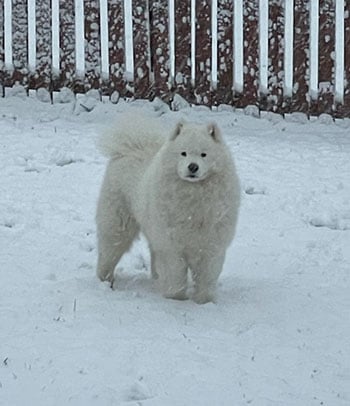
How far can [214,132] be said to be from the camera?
20.1 feet

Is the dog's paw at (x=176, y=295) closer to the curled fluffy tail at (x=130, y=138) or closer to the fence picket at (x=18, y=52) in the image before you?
the curled fluffy tail at (x=130, y=138)

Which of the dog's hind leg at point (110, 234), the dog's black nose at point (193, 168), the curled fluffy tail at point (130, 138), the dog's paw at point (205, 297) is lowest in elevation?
the dog's paw at point (205, 297)

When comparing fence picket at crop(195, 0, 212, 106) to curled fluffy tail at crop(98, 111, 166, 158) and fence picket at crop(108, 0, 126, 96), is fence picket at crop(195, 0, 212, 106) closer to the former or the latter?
fence picket at crop(108, 0, 126, 96)

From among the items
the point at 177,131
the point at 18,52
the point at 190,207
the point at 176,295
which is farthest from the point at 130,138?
the point at 18,52

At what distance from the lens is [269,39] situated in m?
10.8

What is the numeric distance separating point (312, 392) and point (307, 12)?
695 centimetres

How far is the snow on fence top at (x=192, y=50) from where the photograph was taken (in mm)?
10680

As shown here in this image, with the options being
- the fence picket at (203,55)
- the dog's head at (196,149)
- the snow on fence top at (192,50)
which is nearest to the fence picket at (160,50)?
the snow on fence top at (192,50)

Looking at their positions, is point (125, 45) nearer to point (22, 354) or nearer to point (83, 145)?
point (83, 145)

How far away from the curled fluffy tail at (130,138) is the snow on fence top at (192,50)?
162 inches

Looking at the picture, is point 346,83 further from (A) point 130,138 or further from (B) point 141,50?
(A) point 130,138

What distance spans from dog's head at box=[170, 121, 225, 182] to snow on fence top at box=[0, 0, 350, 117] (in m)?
4.69

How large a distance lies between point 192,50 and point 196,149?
5.13 metres

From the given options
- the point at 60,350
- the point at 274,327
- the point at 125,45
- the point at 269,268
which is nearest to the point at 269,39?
the point at 125,45
